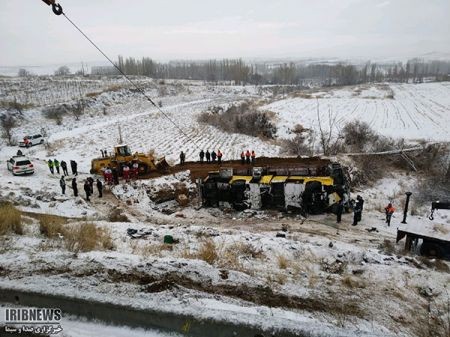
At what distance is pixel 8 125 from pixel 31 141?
591cm

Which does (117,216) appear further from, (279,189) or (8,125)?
(8,125)

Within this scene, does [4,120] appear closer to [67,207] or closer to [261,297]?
[67,207]

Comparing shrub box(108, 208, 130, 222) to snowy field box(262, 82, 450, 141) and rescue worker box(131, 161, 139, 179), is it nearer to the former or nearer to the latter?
rescue worker box(131, 161, 139, 179)

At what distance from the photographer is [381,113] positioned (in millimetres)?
59062

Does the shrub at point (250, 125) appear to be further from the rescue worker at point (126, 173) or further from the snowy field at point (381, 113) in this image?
the rescue worker at point (126, 173)

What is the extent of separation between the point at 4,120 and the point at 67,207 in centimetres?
2848

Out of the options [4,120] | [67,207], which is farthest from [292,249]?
[4,120]

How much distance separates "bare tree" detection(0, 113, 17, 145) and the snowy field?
3063 cm

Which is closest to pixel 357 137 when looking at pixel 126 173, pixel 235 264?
pixel 126 173

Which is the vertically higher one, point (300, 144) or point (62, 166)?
point (62, 166)

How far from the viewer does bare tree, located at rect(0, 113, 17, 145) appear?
35.9m

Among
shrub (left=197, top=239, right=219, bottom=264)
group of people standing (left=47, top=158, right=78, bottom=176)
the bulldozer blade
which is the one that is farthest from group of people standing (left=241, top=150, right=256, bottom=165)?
shrub (left=197, top=239, right=219, bottom=264)

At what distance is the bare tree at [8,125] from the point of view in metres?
35.9

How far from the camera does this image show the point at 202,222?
1767 cm
